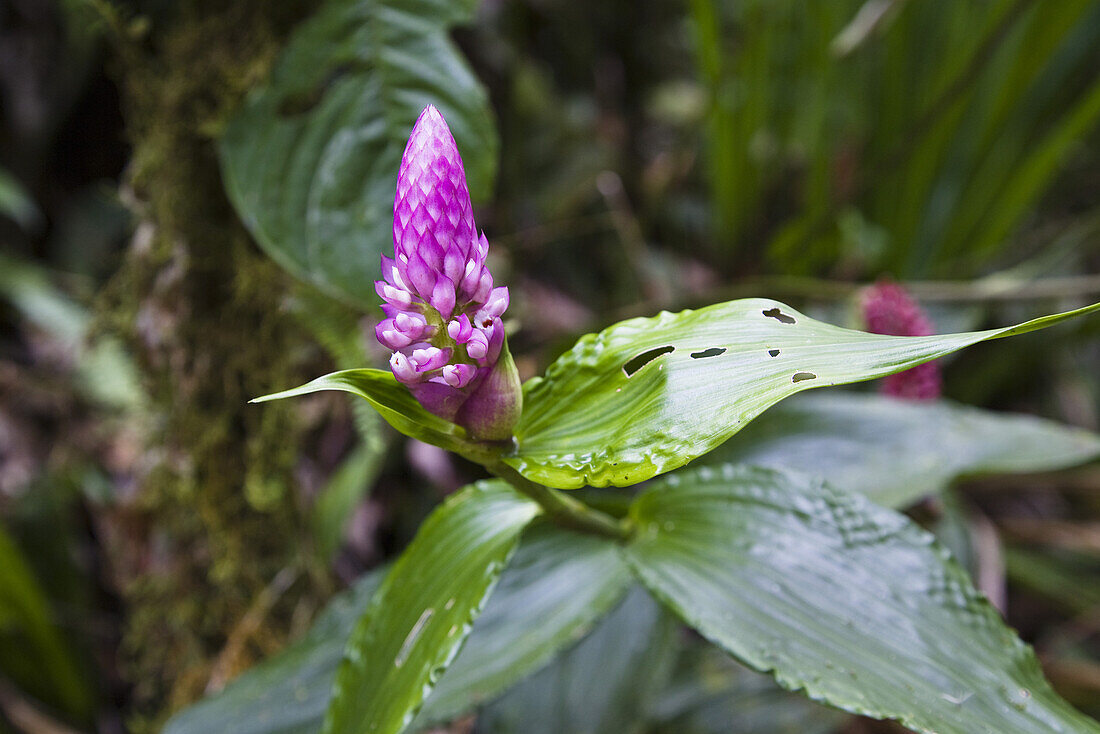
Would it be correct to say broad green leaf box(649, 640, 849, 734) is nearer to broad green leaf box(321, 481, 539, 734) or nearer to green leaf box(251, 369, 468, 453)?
broad green leaf box(321, 481, 539, 734)

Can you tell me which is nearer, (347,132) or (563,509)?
(563,509)

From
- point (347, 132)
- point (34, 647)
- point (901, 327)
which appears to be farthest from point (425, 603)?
point (34, 647)

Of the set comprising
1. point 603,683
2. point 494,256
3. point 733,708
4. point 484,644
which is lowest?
point 733,708

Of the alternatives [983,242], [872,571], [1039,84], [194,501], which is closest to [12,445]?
[194,501]

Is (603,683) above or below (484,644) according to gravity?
below

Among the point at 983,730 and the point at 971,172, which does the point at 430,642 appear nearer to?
the point at 983,730

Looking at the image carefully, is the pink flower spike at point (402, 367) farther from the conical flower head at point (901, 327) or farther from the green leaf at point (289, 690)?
the conical flower head at point (901, 327)

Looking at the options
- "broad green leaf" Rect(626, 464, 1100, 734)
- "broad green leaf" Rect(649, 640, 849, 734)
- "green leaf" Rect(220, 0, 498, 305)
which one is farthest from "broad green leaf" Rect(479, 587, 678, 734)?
"green leaf" Rect(220, 0, 498, 305)

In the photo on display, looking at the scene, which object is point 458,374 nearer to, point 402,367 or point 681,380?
point 402,367
